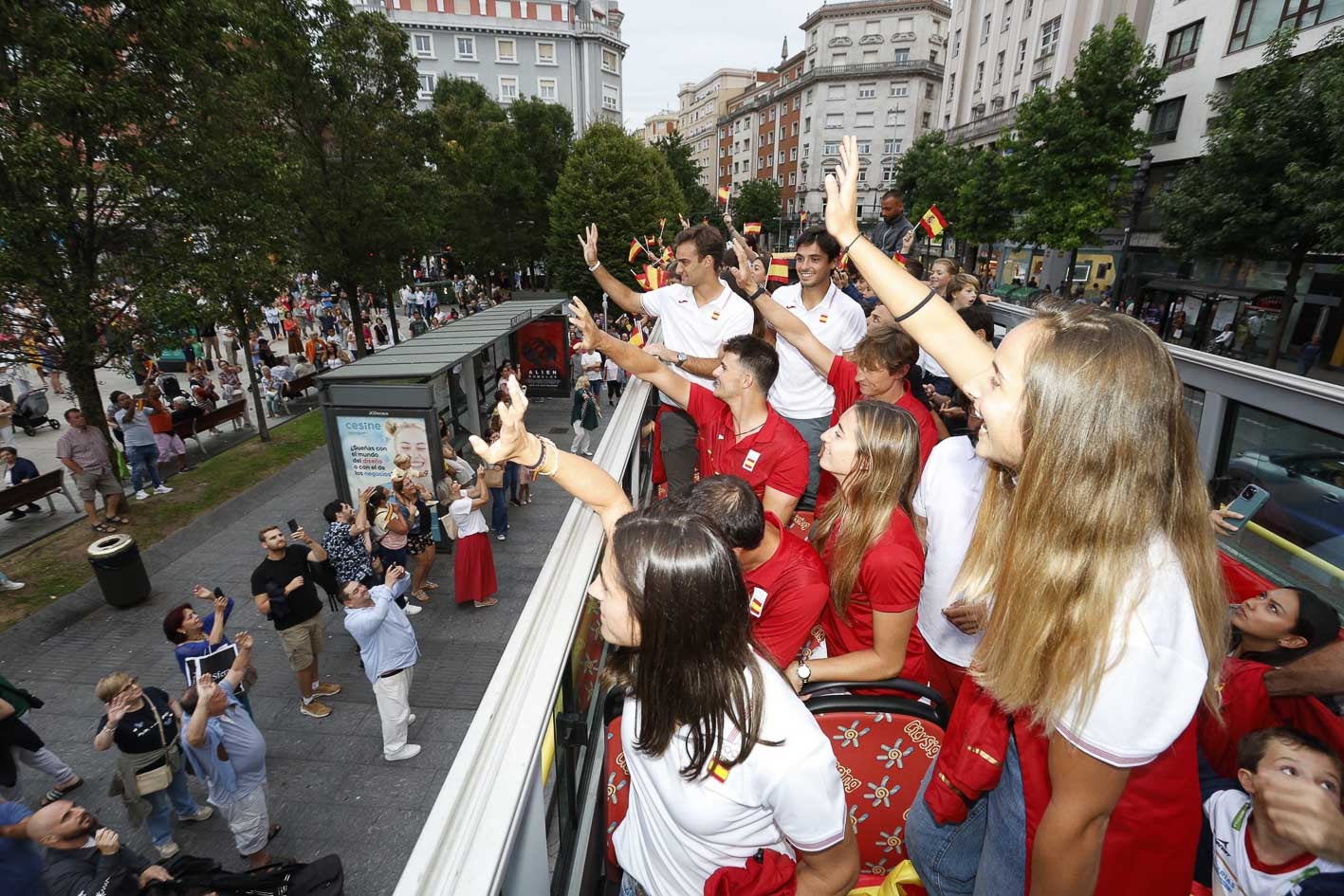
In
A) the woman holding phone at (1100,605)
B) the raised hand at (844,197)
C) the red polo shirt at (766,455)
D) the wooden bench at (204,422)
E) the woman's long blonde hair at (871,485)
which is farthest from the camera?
the wooden bench at (204,422)

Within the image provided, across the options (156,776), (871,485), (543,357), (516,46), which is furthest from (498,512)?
(516,46)

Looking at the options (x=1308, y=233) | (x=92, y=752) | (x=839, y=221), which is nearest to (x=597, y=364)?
(x=92, y=752)

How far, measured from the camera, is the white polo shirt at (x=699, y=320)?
16.1 feet

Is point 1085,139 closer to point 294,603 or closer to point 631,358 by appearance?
point 631,358

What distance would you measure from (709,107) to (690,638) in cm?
12015

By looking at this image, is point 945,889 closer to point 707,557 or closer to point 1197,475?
point 707,557

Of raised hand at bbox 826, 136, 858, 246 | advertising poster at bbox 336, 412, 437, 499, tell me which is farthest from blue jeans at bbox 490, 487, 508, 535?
raised hand at bbox 826, 136, 858, 246

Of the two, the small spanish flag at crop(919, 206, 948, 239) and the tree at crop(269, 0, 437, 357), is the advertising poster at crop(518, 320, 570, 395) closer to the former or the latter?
the tree at crop(269, 0, 437, 357)

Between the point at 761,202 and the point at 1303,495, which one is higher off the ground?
the point at 761,202

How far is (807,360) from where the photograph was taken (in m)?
4.34

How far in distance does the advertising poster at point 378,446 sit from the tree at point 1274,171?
17868mm

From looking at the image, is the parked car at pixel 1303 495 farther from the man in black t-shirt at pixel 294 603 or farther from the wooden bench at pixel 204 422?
the wooden bench at pixel 204 422

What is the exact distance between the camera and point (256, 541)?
11.0m

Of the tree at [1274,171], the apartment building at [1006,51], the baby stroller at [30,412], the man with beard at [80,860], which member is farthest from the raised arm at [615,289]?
the apartment building at [1006,51]
